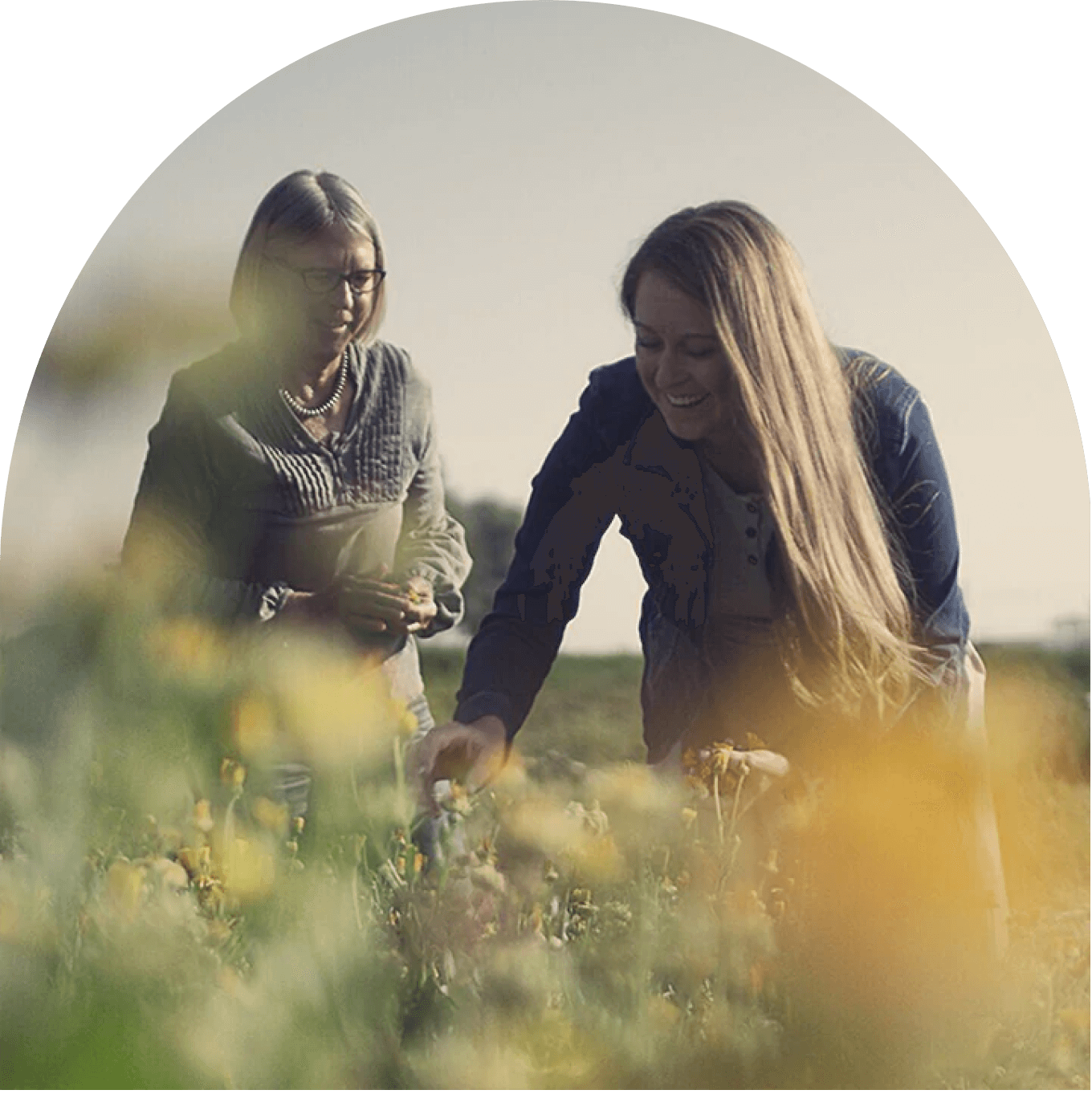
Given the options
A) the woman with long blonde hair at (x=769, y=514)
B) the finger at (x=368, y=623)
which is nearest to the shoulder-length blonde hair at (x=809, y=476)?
the woman with long blonde hair at (x=769, y=514)

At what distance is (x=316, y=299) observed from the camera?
3596mm

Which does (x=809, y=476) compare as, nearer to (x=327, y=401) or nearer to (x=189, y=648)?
(x=327, y=401)

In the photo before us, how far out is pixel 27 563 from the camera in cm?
381

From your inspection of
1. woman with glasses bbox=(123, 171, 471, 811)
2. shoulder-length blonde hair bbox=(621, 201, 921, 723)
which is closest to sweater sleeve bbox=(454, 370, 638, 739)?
woman with glasses bbox=(123, 171, 471, 811)

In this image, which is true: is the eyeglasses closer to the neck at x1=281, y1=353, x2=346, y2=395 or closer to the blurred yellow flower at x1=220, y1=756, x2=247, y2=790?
the neck at x1=281, y1=353, x2=346, y2=395

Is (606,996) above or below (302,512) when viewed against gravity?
below

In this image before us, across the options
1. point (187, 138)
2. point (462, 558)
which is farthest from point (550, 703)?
point (187, 138)

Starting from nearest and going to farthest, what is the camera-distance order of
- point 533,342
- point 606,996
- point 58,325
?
point 606,996
point 533,342
point 58,325

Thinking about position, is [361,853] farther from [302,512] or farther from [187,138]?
[187,138]

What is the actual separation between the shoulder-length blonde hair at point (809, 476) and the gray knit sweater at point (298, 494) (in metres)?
0.65

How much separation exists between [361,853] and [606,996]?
1.87 ft

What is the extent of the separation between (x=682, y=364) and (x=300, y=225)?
84cm

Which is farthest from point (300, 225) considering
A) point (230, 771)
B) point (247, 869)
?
point (247, 869)

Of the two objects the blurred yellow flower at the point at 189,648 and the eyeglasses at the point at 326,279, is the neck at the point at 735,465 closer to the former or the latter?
the eyeglasses at the point at 326,279
